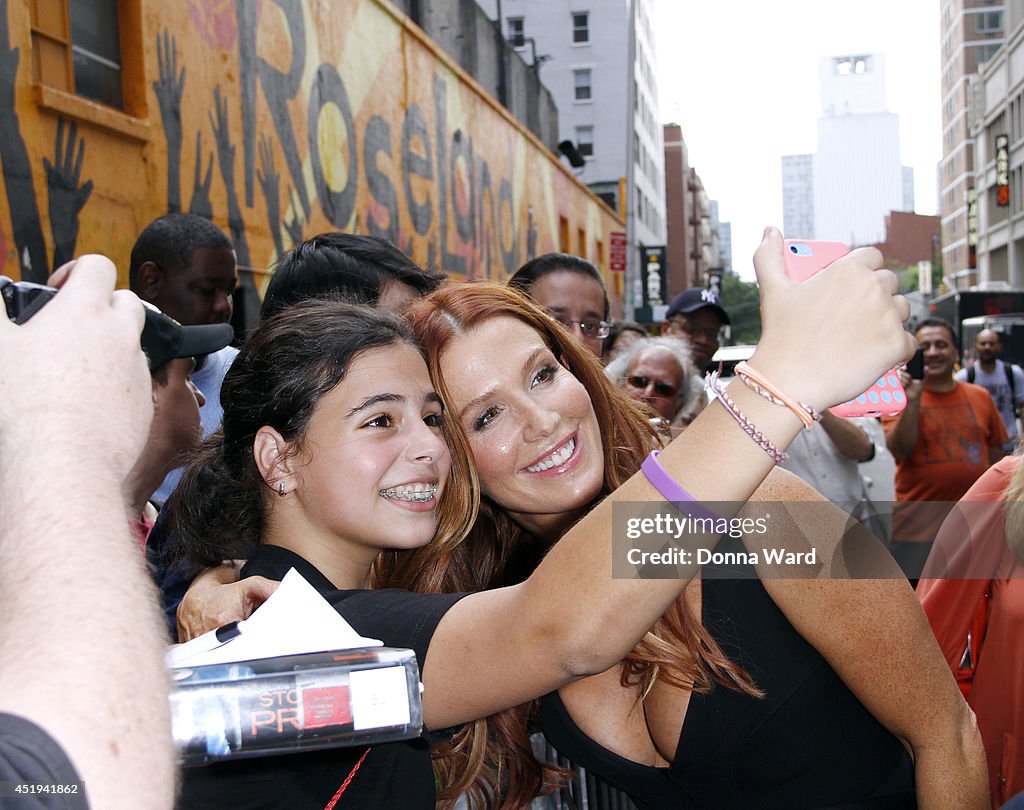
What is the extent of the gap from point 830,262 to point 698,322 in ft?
18.1

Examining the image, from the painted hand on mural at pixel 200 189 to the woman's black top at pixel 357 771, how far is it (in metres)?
6.53

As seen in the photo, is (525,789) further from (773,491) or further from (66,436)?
(66,436)

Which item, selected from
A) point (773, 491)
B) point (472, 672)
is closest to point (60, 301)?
point (472, 672)

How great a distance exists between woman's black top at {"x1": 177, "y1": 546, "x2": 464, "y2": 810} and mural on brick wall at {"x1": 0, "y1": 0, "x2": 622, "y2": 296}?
156cm

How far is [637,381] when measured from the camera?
17.5 ft

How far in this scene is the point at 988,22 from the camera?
71188 mm

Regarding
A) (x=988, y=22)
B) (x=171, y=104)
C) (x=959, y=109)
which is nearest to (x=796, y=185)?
(x=959, y=109)

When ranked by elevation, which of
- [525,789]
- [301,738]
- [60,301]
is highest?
[60,301]

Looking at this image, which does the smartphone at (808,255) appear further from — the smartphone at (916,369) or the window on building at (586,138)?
the window on building at (586,138)

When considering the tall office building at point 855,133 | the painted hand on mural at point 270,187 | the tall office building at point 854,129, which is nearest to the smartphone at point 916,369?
the painted hand on mural at point 270,187

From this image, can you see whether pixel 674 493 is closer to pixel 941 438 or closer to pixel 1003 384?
pixel 941 438

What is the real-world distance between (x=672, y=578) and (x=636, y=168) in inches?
2019

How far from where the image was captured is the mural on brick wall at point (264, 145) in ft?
20.3

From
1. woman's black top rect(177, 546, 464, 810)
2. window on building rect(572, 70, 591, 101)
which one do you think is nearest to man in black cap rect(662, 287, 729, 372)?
woman's black top rect(177, 546, 464, 810)
